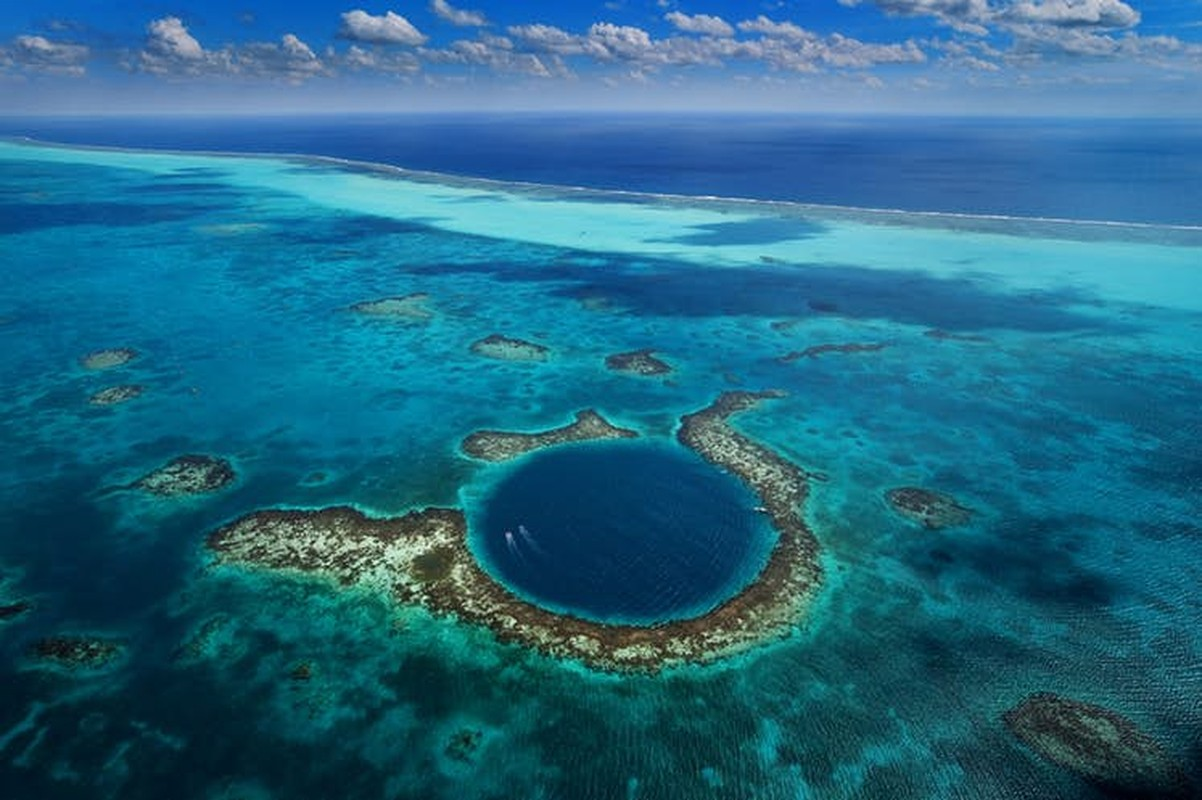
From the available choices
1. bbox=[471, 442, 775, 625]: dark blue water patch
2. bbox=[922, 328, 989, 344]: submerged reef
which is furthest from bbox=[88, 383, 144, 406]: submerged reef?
bbox=[922, 328, 989, 344]: submerged reef

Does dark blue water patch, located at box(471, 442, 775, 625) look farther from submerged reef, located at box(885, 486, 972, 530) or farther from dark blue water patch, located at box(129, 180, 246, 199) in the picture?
dark blue water patch, located at box(129, 180, 246, 199)

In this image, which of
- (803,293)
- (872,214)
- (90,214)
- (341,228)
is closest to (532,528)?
(803,293)

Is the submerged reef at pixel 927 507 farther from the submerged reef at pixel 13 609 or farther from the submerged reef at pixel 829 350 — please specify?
the submerged reef at pixel 13 609

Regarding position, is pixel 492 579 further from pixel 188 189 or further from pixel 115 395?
pixel 188 189

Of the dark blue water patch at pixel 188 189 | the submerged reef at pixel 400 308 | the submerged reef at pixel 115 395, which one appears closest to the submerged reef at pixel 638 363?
the submerged reef at pixel 400 308

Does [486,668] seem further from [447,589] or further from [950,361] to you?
[950,361]
